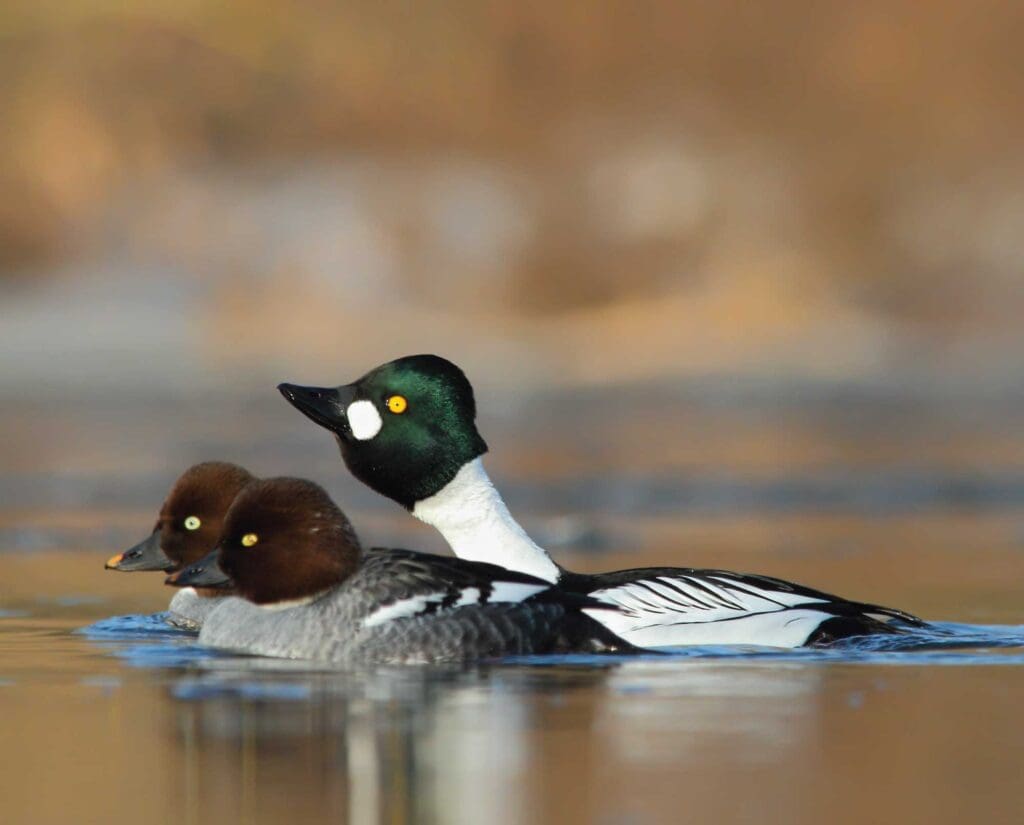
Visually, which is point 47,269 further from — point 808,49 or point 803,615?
point 803,615

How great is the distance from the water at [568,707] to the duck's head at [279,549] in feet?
1.08

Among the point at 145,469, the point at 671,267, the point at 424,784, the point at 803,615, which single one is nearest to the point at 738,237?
the point at 671,267

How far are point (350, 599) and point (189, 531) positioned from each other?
1762 millimetres

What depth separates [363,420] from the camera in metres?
10.8

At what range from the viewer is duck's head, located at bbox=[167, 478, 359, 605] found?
1027cm

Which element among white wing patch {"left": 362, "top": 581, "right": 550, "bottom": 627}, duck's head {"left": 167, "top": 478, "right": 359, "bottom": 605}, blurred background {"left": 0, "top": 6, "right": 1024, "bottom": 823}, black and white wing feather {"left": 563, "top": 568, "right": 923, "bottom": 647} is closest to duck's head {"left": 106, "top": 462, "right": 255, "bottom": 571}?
blurred background {"left": 0, "top": 6, "right": 1024, "bottom": 823}

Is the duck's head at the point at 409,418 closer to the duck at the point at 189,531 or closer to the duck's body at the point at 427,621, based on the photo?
the duck's body at the point at 427,621

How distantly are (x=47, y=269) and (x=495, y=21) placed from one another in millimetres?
7866

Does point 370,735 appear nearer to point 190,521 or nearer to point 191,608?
point 191,608

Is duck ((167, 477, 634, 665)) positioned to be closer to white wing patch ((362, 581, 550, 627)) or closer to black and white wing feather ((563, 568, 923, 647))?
white wing patch ((362, 581, 550, 627))

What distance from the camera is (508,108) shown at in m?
34.7

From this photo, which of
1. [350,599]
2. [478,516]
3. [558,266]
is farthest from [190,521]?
[558,266]

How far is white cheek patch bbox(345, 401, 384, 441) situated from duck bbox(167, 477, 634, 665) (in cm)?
→ 41

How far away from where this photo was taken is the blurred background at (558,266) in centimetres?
1673
